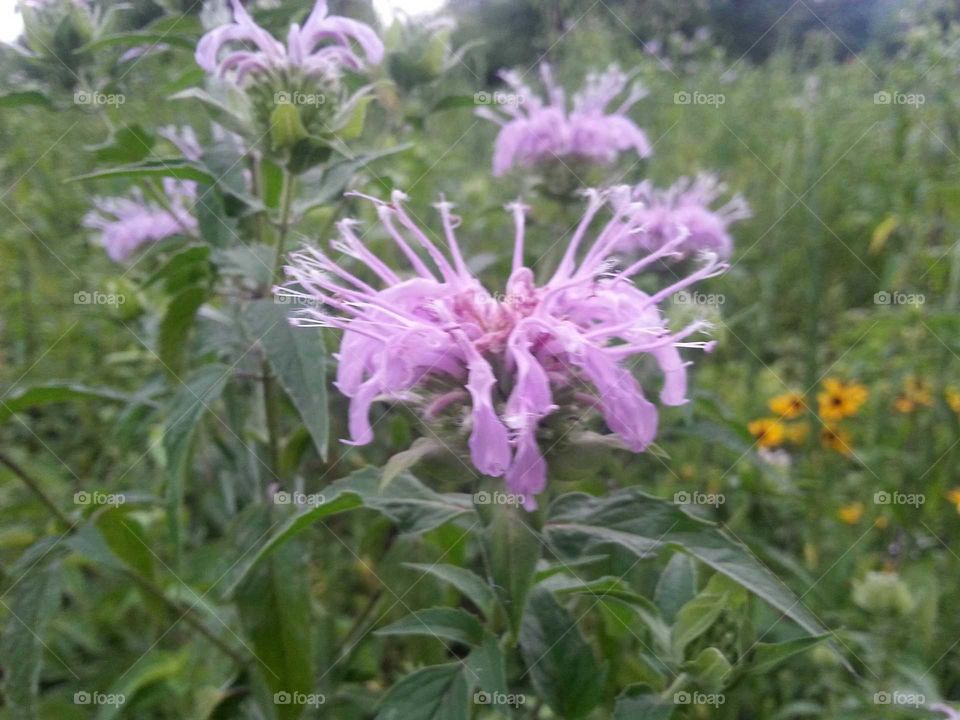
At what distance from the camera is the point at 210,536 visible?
1.83 meters

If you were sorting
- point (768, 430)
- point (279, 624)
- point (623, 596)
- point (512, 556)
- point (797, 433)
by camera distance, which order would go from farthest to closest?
point (797, 433) < point (768, 430) < point (279, 624) < point (623, 596) < point (512, 556)

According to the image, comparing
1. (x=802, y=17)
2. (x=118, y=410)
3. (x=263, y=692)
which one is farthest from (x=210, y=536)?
(x=802, y=17)

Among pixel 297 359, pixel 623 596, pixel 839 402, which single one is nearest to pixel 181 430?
pixel 297 359

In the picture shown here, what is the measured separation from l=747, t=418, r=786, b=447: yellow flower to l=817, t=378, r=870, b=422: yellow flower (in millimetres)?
115

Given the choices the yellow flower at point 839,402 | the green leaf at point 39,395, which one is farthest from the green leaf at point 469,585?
the yellow flower at point 839,402

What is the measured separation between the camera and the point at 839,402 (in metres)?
1.85

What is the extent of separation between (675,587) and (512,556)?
12.8 inches

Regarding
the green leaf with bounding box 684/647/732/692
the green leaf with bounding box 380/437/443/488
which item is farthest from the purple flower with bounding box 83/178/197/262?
the green leaf with bounding box 684/647/732/692

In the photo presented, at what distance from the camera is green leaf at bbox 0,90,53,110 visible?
3.43 ft

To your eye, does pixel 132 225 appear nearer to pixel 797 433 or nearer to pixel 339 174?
pixel 339 174

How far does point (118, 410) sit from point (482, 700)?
1.45 meters

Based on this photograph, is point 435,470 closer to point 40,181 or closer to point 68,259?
point 68,259

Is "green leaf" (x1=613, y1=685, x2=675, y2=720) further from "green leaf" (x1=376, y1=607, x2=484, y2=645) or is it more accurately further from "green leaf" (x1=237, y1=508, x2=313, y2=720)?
"green leaf" (x1=237, y1=508, x2=313, y2=720)

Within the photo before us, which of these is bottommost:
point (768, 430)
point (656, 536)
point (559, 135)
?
point (768, 430)
